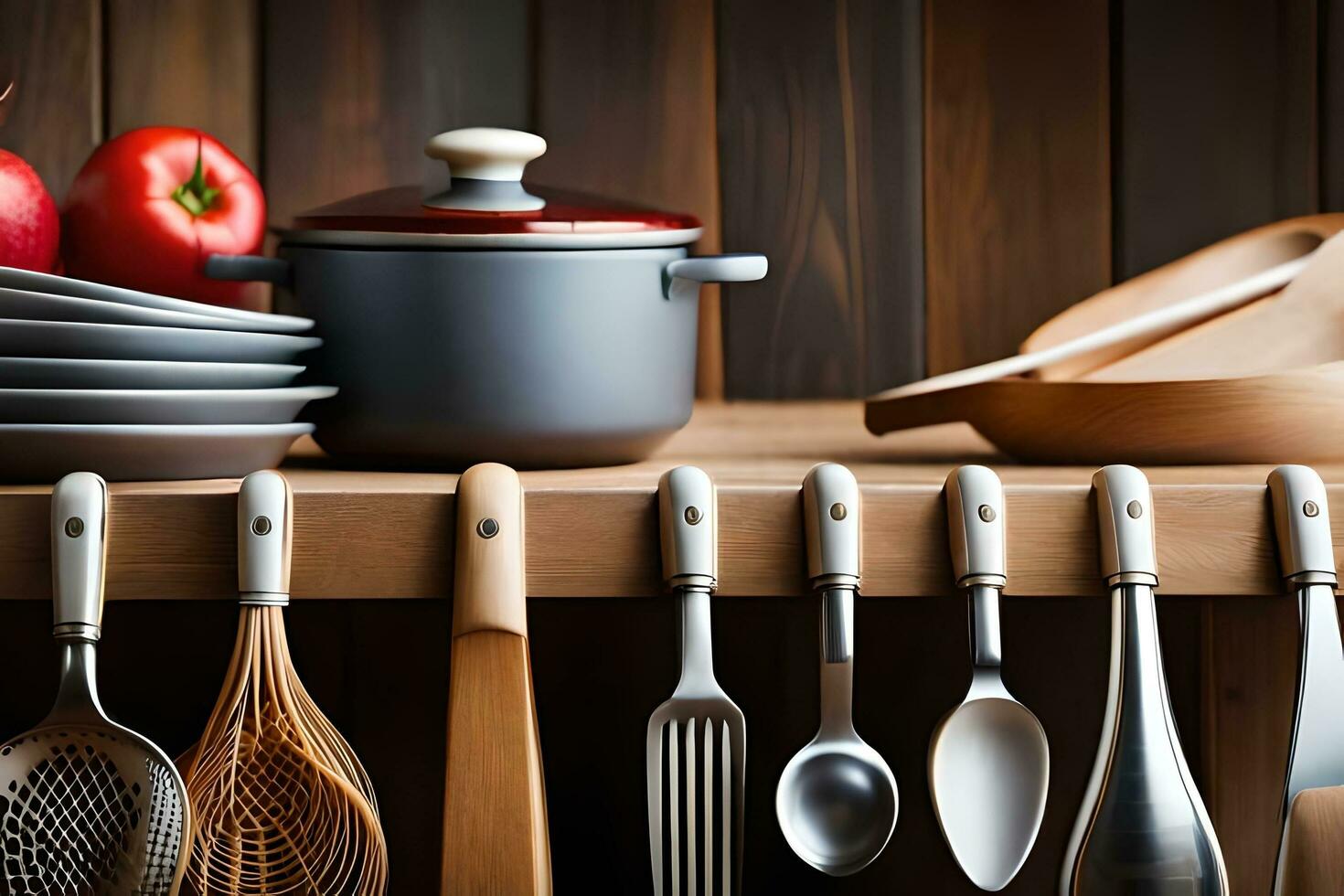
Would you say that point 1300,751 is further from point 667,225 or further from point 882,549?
point 667,225

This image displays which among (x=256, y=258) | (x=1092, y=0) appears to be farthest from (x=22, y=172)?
(x=1092, y=0)

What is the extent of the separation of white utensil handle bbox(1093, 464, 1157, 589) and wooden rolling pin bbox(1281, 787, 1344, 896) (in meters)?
0.11

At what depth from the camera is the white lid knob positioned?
635 mm

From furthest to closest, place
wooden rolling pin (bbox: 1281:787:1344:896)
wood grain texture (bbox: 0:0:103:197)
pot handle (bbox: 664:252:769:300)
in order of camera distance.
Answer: wood grain texture (bbox: 0:0:103:197) < pot handle (bbox: 664:252:769:300) < wooden rolling pin (bbox: 1281:787:1344:896)

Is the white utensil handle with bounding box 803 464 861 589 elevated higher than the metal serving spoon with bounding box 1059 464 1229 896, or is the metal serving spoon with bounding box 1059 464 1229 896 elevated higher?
the white utensil handle with bounding box 803 464 861 589

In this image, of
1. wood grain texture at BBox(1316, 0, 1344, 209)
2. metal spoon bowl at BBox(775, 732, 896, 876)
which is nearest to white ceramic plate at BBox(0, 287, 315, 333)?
metal spoon bowl at BBox(775, 732, 896, 876)

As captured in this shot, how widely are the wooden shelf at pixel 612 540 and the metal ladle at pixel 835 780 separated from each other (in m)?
0.02

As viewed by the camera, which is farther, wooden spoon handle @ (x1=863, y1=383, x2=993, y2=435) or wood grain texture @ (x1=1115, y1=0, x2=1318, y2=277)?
wood grain texture @ (x1=1115, y1=0, x2=1318, y2=277)

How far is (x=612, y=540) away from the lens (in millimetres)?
559

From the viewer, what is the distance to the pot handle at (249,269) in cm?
66

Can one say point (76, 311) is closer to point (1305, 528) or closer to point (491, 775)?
point (491, 775)

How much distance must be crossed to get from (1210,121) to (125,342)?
2.47 feet

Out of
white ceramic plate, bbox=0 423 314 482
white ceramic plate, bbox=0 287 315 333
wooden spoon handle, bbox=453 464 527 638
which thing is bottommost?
wooden spoon handle, bbox=453 464 527 638

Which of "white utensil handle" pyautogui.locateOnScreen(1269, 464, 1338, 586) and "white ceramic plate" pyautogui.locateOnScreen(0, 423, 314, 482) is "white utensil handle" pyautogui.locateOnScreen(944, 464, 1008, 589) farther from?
"white ceramic plate" pyautogui.locateOnScreen(0, 423, 314, 482)
